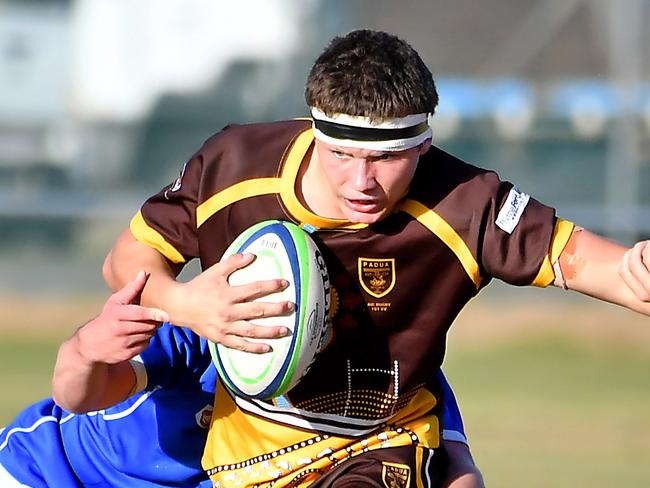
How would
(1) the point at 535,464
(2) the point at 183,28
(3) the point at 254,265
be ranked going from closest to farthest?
(3) the point at 254,265 → (1) the point at 535,464 → (2) the point at 183,28

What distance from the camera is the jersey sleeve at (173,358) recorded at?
13.9 feet

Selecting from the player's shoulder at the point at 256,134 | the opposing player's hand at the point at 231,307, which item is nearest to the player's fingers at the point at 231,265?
the opposing player's hand at the point at 231,307

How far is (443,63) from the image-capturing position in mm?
11906

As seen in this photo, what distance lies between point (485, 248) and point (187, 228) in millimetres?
885

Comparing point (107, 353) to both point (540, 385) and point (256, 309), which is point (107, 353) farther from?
point (540, 385)

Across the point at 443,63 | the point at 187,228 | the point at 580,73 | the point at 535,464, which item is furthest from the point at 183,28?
the point at 187,228

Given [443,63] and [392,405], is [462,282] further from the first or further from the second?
[443,63]

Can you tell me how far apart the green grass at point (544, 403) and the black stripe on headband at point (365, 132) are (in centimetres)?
384

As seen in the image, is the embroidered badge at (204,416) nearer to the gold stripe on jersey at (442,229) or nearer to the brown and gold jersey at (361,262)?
the brown and gold jersey at (361,262)

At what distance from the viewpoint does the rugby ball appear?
350 centimetres

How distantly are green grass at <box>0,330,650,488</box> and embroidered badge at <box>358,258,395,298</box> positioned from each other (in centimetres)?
347

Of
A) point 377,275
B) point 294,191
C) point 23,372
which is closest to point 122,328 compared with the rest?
point 294,191

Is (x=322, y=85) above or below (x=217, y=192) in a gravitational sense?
above

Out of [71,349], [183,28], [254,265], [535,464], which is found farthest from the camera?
[183,28]
